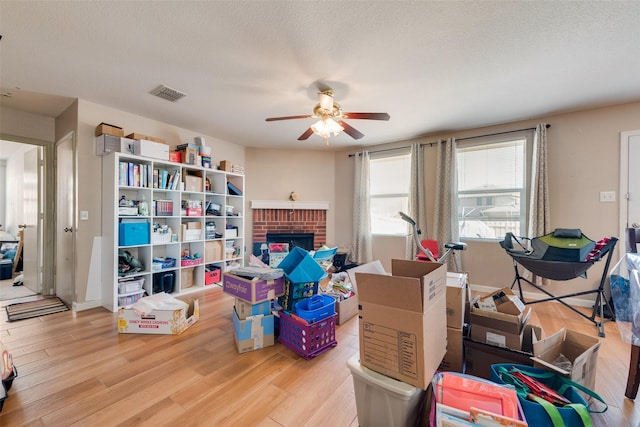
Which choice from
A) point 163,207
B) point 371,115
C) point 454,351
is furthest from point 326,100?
point 163,207

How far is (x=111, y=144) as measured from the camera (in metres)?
2.93

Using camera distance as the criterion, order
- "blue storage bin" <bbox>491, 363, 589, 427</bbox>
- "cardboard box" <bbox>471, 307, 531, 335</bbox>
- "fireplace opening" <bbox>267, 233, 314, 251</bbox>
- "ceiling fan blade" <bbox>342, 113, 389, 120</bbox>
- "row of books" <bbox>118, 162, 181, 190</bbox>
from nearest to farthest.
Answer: "blue storage bin" <bbox>491, 363, 589, 427</bbox> < "cardboard box" <bbox>471, 307, 531, 335</bbox> < "ceiling fan blade" <bbox>342, 113, 389, 120</bbox> < "row of books" <bbox>118, 162, 181, 190</bbox> < "fireplace opening" <bbox>267, 233, 314, 251</bbox>

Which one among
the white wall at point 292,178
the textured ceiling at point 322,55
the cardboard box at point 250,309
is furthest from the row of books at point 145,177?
the cardboard box at point 250,309

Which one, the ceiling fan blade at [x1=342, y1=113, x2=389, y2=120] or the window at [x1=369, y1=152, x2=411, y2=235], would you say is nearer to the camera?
the ceiling fan blade at [x1=342, y1=113, x2=389, y2=120]

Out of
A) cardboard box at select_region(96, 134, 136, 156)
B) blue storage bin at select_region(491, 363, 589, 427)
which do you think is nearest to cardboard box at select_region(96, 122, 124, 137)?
cardboard box at select_region(96, 134, 136, 156)

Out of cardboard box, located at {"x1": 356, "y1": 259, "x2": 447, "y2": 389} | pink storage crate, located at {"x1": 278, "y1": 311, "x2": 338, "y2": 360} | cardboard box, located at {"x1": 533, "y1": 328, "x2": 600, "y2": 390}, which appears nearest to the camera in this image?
cardboard box, located at {"x1": 356, "y1": 259, "x2": 447, "y2": 389}

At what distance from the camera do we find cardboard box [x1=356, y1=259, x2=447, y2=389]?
1.11 metres

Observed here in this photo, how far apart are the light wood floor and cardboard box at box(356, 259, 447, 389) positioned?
1.54 ft

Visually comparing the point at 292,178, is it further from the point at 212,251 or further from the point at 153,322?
the point at 153,322

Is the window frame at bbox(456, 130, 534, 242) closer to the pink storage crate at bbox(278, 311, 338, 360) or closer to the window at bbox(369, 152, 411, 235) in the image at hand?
the window at bbox(369, 152, 411, 235)

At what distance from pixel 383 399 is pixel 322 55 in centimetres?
229

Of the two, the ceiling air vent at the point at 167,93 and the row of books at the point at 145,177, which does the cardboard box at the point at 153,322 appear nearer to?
the row of books at the point at 145,177

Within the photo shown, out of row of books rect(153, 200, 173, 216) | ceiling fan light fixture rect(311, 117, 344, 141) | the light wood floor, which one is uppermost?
ceiling fan light fixture rect(311, 117, 344, 141)

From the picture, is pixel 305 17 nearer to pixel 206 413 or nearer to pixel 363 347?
pixel 363 347
